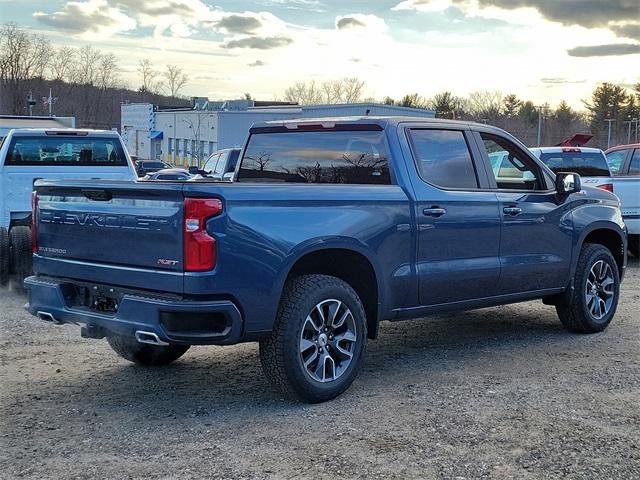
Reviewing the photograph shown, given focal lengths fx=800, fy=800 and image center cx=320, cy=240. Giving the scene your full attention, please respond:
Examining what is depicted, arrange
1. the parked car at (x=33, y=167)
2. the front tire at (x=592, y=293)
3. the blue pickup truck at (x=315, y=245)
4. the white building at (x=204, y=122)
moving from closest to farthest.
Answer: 1. the blue pickup truck at (x=315, y=245)
2. the front tire at (x=592, y=293)
3. the parked car at (x=33, y=167)
4. the white building at (x=204, y=122)

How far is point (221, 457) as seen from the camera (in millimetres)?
4395

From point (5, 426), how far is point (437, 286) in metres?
3.17

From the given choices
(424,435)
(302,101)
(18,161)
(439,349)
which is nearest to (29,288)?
(424,435)

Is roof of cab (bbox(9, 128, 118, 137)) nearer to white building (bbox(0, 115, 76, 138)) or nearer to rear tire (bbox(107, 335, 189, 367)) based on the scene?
rear tire (bbox(107, 335, 189, 367))

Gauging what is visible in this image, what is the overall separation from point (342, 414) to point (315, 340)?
0.51m

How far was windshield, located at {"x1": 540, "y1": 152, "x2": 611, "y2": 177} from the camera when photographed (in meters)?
13.6

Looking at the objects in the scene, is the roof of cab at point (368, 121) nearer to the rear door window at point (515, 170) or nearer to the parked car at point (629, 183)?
the rear door window at point (515, 170)

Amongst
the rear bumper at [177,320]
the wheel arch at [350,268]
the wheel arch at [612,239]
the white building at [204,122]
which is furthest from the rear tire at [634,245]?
the white building at [204,122]

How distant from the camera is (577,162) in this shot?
13625 millimetres

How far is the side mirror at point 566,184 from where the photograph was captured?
7098mm

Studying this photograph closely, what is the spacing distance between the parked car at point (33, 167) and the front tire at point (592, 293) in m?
5.89

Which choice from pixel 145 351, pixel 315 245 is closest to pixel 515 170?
pixel 315 245

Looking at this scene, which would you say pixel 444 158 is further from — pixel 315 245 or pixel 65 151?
pixel 65 151

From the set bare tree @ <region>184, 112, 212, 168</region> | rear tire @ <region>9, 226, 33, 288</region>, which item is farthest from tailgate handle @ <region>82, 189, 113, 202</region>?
bare tree @ <region>184, 112, 212, 168</region>
